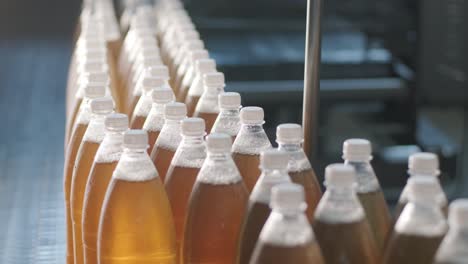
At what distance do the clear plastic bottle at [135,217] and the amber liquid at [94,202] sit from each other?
0.12 m

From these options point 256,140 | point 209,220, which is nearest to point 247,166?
point 256,140

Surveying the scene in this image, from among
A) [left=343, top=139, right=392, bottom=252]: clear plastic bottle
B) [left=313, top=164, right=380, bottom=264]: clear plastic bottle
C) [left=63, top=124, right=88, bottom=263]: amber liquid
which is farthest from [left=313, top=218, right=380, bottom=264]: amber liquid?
[left=63, top=124, right=88, bottom=263]: amber liquid

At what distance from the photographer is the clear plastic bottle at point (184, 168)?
4.48 feet

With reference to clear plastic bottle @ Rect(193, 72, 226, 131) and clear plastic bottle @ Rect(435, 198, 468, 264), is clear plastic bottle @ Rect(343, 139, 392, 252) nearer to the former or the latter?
clear plastic bottle @ Rect(435, 198, 468, 264)

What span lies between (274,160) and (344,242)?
145mm

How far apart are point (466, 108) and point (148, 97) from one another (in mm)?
3391

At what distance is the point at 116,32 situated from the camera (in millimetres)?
3324

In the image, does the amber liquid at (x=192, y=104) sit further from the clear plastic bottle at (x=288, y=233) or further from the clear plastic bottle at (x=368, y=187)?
the clear plastic bottle at (x=288, y=233)

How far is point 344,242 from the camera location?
43.4 inches

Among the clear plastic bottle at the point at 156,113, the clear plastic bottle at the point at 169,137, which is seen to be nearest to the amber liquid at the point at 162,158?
the clear plastic bottle at the point at 169,137

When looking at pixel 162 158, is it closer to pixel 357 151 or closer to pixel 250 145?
pixel 250 145

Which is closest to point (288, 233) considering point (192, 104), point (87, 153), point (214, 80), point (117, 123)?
point (117, 123)

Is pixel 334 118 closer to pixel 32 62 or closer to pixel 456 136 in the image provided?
pixel 456 136

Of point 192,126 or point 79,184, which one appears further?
point 79,184
